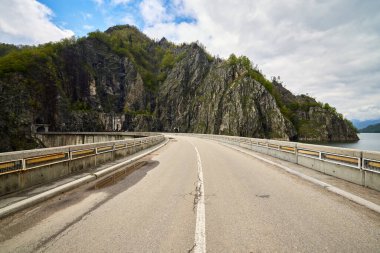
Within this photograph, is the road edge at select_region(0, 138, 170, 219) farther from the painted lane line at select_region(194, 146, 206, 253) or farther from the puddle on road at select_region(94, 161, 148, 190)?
the painted lane line at select_region(194, 146, 206, 253)

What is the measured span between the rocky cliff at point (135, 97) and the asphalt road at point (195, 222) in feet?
250

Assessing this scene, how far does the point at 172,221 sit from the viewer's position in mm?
4035

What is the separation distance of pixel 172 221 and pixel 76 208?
7.92 ft

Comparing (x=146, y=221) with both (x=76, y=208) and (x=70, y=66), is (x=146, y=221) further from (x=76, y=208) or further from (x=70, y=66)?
(x=70, y=66)

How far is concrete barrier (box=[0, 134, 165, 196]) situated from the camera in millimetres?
5527

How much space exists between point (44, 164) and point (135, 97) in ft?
401

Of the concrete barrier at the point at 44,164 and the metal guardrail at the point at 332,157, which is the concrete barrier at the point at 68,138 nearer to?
the concrete barrier at the point at 44,164

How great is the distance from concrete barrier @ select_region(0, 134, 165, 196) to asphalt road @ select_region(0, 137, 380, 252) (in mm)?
1366

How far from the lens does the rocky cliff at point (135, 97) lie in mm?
87562

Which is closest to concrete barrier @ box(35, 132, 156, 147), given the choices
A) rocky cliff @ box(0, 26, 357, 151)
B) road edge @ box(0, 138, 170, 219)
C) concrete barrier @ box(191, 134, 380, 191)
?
rocky cliff @ box(0, 26, 357, 151)

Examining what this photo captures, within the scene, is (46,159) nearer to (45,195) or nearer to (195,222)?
(45,195)

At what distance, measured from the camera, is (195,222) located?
396 cm

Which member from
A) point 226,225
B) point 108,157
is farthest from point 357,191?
point 108,157

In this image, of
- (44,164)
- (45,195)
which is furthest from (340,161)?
(44,164)
